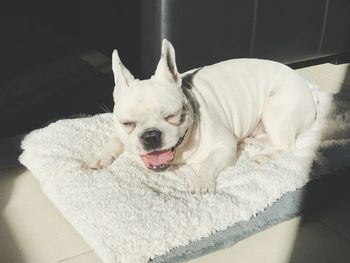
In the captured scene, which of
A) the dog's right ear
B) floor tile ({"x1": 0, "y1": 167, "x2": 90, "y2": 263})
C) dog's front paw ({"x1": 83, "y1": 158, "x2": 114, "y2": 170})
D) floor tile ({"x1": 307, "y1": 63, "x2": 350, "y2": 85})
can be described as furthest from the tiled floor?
floor tile ({"x1": 307, "y1": 63, "x2": 350, "y2": 85})

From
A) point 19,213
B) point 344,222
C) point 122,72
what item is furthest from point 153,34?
point 344,222

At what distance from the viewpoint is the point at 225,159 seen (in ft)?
4.85

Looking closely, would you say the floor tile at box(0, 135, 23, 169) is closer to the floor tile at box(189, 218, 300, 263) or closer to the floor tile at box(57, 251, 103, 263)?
the floor tile at box(57, 251, 103, 263)

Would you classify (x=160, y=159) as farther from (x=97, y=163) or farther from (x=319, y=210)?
(x=319, y=210)

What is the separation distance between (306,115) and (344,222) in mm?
443

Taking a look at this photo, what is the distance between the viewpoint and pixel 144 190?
1365 millimetres

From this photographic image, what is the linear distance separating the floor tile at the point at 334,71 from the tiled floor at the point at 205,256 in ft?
4.01

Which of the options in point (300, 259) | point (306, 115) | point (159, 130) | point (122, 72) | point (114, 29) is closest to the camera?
point (300, 259)

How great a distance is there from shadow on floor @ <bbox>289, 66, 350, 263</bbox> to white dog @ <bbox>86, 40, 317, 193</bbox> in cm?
21

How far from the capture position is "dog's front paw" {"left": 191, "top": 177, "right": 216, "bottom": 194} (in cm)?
137

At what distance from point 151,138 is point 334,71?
163 centimetres

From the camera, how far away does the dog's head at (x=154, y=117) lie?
1318mm

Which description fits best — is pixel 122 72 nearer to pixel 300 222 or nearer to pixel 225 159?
Answer: pixel 225 159

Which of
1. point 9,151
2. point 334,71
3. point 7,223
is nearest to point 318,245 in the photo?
point 7,223
